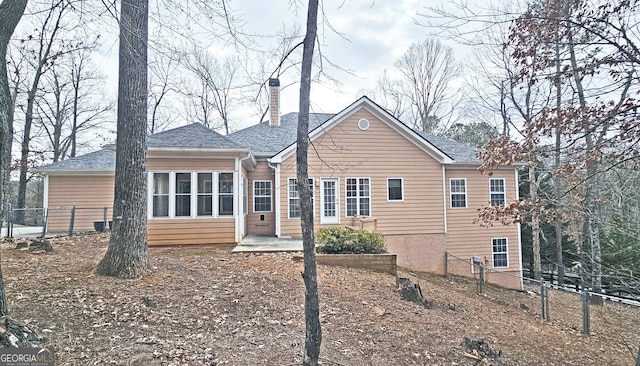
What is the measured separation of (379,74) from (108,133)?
19.9 m

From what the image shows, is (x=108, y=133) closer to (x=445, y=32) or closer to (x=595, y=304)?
(x=445, y=32)

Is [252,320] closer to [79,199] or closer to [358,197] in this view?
[358,197]

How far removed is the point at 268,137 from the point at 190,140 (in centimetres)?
478

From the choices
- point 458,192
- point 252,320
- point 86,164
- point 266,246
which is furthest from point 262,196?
point 252,320

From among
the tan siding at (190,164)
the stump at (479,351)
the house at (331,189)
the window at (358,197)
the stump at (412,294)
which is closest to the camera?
the stump at (479,351)

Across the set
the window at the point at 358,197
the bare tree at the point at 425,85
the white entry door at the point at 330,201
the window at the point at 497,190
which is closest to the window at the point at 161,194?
the white entry door at the point at 330,201

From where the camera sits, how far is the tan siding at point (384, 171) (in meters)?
12.0

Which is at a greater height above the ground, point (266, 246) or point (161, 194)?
point (161, 194)

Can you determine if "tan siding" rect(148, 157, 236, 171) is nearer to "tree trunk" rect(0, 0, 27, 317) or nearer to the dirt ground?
the dirt ground

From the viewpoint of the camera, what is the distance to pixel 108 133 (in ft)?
78.1

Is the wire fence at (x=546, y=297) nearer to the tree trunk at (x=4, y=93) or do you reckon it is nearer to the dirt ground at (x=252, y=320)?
the dirt ground at (x=252, y=320)

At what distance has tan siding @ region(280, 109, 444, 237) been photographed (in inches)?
472

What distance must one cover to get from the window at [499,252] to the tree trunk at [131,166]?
507 inches

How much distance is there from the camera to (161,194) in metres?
9.62
